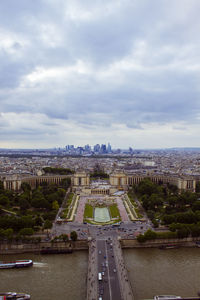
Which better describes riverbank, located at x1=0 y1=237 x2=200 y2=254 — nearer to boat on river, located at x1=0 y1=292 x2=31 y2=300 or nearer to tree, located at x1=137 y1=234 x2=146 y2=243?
tree, located at x1=137 y1=234 x2=146 y2=243

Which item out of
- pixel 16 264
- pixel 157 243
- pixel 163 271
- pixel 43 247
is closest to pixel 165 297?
pixel 163 271

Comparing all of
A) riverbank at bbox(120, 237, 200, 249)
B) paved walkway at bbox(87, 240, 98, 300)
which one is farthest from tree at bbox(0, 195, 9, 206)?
riverbank at bbox(120, 237, 200, 249)

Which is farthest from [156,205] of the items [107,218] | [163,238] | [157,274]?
[157,274]

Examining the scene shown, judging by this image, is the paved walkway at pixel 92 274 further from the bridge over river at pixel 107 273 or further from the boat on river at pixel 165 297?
the boat on river at pixel 165 297

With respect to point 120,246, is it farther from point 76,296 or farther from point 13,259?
point 13,259

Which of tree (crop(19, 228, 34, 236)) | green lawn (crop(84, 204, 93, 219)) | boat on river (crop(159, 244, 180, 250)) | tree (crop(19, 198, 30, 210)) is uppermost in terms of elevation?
tree (crop(19, 198, 30, 210))

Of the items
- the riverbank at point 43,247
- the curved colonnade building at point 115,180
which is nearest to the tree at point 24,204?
the riverbank at point 43,247

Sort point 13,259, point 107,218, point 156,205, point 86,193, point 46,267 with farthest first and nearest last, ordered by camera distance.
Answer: point 86,193 < point 156,205 < point 107,218 < point 13,259 < point 46,267
